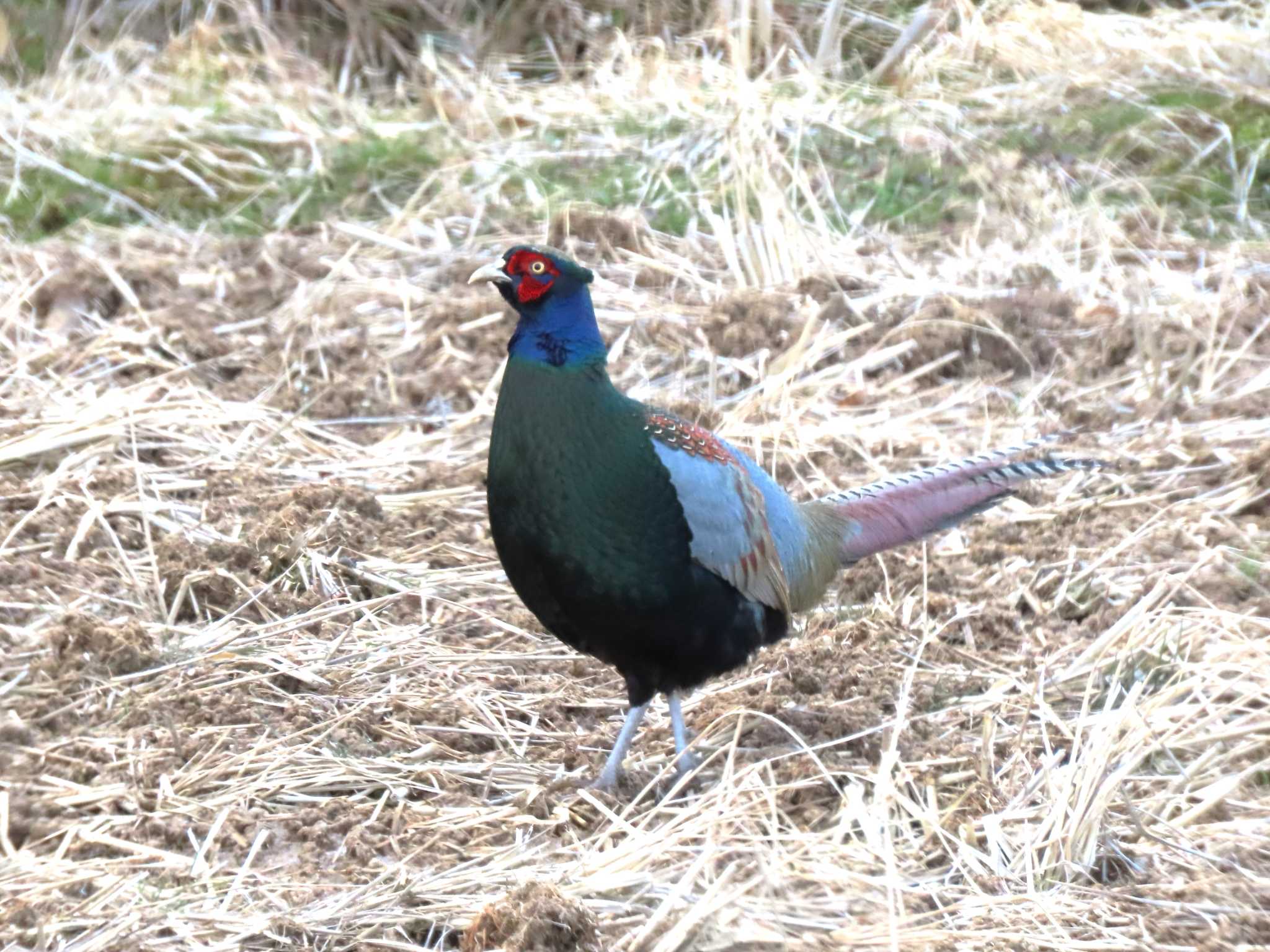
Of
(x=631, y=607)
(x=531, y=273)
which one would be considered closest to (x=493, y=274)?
(x=531, y=273)

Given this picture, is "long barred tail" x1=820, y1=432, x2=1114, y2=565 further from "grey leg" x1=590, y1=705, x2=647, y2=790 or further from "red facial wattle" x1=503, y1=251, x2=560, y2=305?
"red facial wattle" x1=503, y1=251, x2=560, y2=305

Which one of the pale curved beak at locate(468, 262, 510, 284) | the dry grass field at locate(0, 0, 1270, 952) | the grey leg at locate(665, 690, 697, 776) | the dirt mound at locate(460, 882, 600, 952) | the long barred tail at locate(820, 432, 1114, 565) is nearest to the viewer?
the dirt mound at locate(460, 882, 600, 952)

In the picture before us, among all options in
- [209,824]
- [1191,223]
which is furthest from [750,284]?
[209,824]

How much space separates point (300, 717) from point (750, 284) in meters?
2.90

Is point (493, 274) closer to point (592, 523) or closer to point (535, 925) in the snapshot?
point (592, 523)

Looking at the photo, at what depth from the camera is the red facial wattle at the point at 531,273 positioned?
3.13m

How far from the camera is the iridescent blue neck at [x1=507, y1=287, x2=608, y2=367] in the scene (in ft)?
10.3

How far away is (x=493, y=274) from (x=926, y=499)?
1211 mm

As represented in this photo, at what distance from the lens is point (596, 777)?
325 cm

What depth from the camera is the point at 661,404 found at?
4.89 metres

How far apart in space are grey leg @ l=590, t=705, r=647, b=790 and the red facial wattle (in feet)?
2.93

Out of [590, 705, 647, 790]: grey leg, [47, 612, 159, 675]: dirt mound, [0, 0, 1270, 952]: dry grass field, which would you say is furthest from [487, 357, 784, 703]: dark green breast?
[47, 612, 159, 675]: dirt mound

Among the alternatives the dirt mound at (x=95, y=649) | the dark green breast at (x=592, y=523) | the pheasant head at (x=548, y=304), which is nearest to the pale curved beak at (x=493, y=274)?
the pheasant head at (x=548, y=304)

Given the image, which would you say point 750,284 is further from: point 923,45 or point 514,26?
point 514,26
